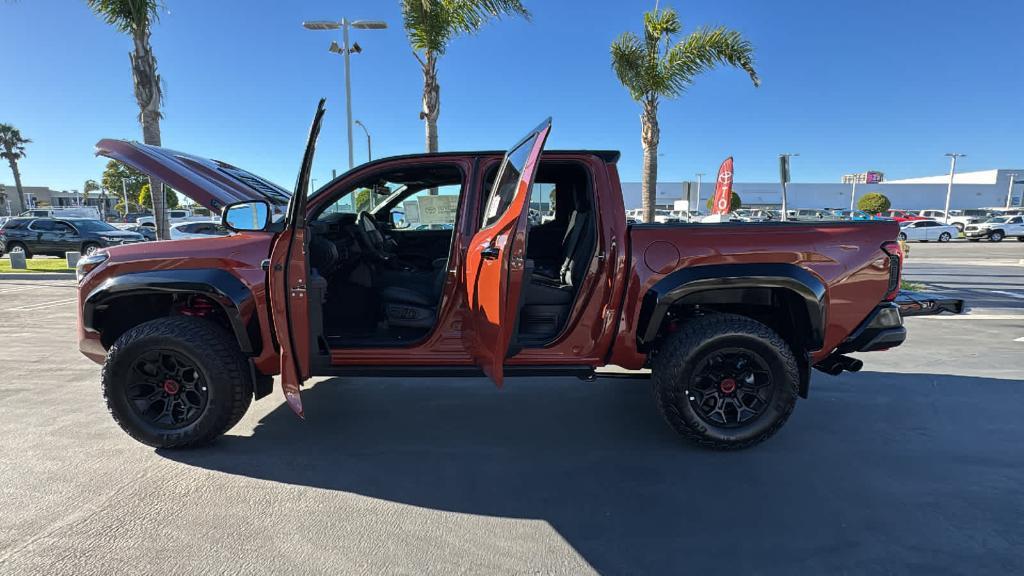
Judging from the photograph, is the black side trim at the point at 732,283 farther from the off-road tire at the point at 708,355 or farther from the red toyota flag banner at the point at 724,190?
the red toyota flag banner at the point at 724,190

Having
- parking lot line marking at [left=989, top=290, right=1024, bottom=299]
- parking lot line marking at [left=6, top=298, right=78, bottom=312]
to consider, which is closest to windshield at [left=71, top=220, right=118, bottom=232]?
parking lot line marking at [left=6, top=298, right=78, bottom=312]

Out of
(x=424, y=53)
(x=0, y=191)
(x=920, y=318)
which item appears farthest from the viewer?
(x=0, y=191)

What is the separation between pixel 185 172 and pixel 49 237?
1665cm

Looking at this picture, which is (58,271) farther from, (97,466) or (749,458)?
(749,458)

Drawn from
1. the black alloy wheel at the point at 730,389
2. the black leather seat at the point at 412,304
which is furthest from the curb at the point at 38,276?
the black alloy wheel at the point at 730,389

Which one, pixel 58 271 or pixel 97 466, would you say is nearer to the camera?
pixel 97 466

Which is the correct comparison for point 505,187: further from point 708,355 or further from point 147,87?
point 147,87

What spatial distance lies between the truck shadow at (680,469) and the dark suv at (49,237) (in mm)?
15709

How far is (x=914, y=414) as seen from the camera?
3.61 meters

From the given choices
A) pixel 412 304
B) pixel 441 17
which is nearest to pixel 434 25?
pixel 441 17

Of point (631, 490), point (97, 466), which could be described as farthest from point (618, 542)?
point (97, 466)

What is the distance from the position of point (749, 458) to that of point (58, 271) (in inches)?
630

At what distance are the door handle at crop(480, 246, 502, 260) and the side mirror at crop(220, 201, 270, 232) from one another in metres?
1.32

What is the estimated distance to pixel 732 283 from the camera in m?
2.91
